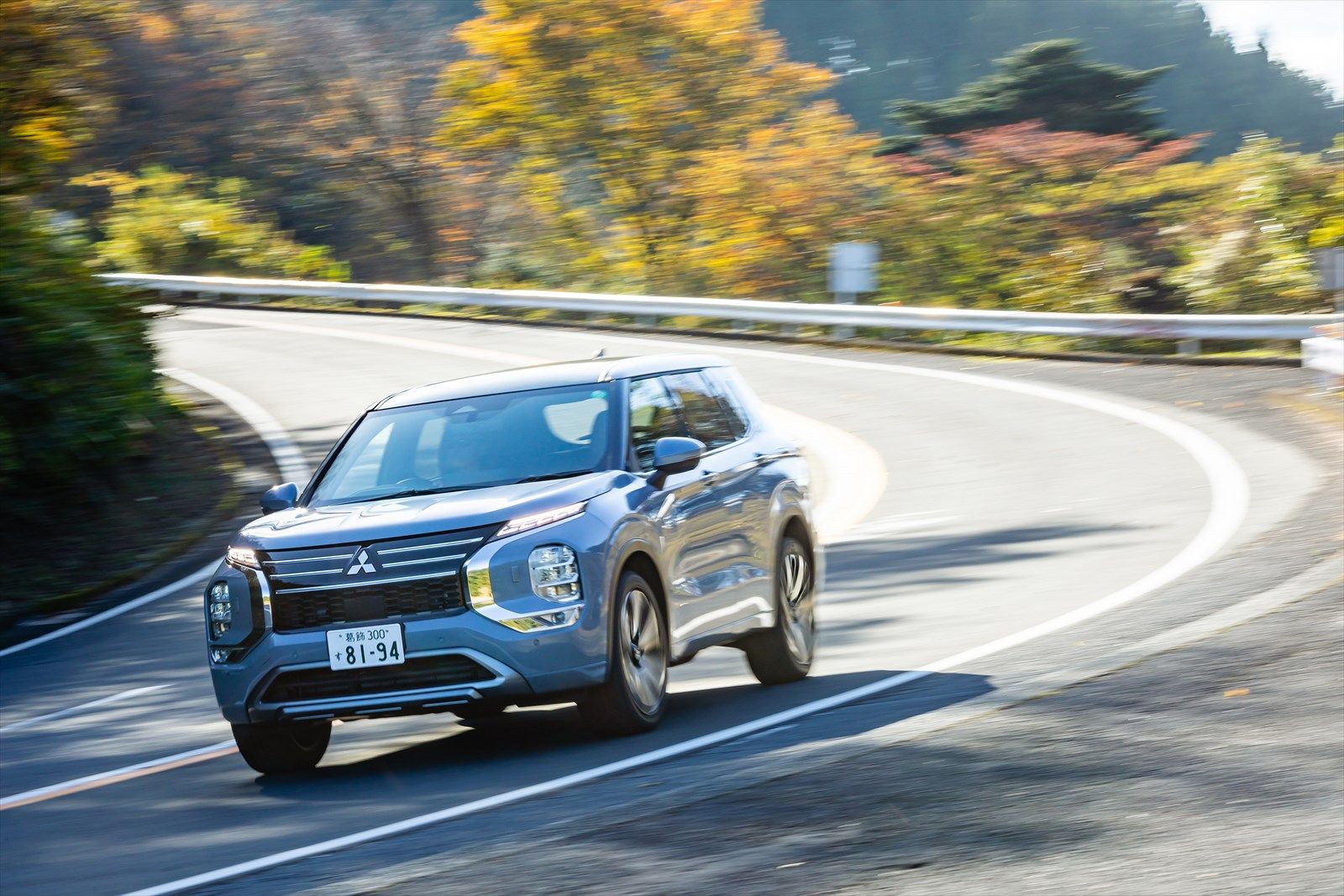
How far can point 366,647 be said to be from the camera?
300 inches

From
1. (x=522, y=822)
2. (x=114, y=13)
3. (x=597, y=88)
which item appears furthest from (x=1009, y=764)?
(x=597, y=88)

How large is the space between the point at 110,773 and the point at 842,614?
4.84 meters

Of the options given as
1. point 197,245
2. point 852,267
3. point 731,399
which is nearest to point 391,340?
point 852,267

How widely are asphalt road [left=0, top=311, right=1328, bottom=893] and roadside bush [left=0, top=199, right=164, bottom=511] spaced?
111 inches

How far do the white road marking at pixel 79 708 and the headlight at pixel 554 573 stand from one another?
3.86 m

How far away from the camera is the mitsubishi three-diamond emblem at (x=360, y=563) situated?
7.64 m

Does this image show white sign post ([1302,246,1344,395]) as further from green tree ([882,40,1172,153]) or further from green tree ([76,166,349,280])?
green tree ([76,166,349,280])

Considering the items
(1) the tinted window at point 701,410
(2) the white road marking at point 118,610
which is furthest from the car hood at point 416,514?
(2) the white road marking at point 118,610

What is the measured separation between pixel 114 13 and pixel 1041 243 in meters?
19.4

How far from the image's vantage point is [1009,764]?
6832mm

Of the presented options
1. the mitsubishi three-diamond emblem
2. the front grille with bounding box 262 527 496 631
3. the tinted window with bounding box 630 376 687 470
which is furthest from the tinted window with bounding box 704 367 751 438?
the mitsubishi three-diamond emblem

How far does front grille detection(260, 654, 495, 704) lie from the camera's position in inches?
300

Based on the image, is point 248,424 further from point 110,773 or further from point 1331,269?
point 110,773

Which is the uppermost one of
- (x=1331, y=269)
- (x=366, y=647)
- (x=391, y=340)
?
(x=391, y=340)
